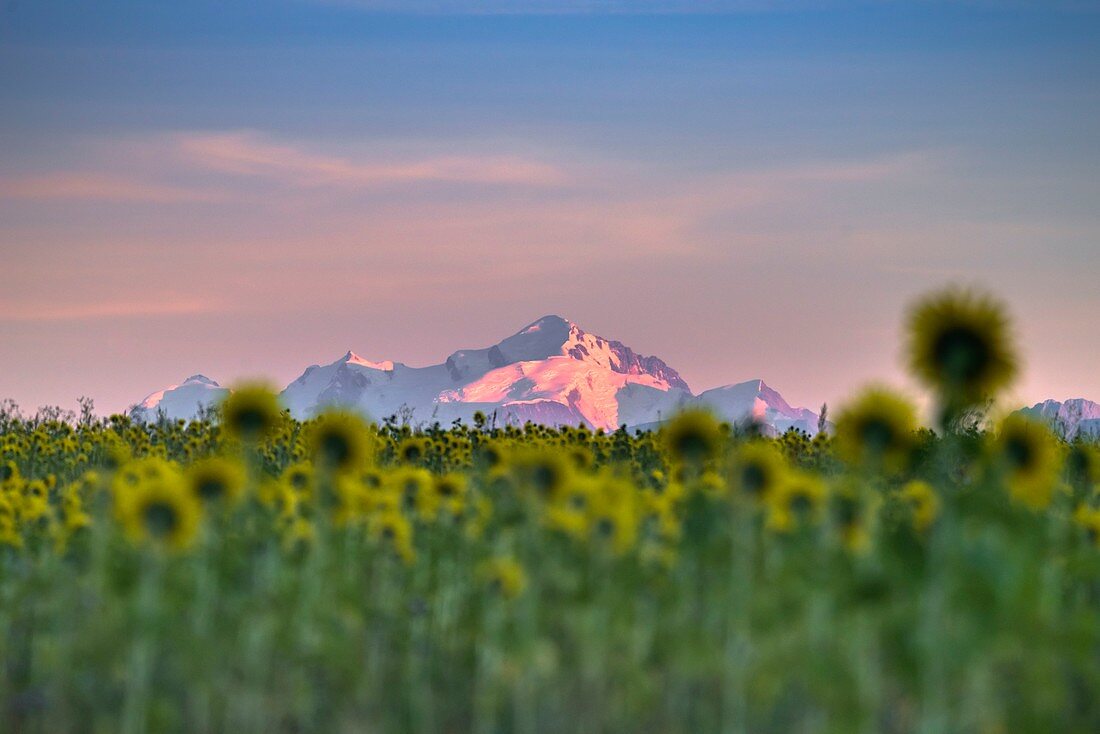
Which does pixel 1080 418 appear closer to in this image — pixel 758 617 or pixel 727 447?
pixel 727 447

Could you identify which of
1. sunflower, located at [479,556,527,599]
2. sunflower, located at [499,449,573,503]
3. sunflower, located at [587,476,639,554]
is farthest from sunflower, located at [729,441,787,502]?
sunflower, located at [479,556,527,599]

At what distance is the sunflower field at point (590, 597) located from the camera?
12.6 ft

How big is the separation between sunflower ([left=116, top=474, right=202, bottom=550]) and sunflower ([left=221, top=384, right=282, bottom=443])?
536 mm

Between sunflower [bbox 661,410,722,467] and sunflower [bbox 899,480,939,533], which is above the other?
sunflower [bbox 661,410,722,467]


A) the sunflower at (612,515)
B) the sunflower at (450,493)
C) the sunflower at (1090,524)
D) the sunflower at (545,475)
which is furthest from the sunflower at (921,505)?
A: the sunflower at (450,493)

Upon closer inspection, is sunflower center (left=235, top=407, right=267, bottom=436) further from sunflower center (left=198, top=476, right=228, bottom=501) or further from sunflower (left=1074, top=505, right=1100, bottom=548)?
sunflower (left=1074, top=505, right=1100, bottom=548)

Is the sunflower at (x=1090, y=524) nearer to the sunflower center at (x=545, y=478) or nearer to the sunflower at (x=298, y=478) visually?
the sunflower center at (x=545, y=478)

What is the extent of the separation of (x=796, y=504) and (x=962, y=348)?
1305 mm

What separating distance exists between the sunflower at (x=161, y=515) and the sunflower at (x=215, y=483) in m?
0.23

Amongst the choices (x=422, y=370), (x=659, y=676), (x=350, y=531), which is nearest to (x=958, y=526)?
(x=659, y=676)

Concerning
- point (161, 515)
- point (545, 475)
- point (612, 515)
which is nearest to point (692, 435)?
point (612, 515)

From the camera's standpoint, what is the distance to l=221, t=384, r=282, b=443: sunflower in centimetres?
509

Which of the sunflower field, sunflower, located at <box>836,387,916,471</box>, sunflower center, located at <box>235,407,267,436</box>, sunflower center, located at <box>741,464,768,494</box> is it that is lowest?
the sunflower field

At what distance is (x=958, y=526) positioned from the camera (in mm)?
3650
